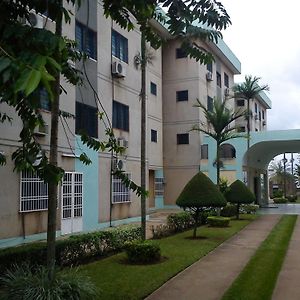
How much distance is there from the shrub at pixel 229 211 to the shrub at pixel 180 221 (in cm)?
434

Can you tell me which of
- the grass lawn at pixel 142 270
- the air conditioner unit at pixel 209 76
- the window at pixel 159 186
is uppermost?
the air conditioner unit at pixel 209 76

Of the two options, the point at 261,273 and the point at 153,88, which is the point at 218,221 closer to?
the point at 261,273

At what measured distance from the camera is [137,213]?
21281 millimetres

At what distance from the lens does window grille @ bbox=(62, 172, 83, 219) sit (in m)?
15.4

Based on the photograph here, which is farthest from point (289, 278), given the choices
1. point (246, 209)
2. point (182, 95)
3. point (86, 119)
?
point (182, 95)

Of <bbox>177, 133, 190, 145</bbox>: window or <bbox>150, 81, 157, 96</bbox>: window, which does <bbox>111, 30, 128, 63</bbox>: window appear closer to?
<bbox>150, 81, 157, 96</bbox>: window

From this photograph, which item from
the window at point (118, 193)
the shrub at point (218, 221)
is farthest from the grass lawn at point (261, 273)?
the window at point (118, 193)

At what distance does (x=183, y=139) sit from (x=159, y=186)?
3606mm

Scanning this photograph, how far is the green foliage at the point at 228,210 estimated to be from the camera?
72.9 ft

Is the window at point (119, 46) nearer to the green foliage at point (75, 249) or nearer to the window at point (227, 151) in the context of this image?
the green foliage at point (75, 249)

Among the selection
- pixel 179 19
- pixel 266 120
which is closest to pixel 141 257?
pixel 179 19

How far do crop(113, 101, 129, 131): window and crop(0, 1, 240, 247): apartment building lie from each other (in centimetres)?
4

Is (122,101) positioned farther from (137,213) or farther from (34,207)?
(34,207)

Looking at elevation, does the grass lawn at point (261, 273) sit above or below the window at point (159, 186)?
below
